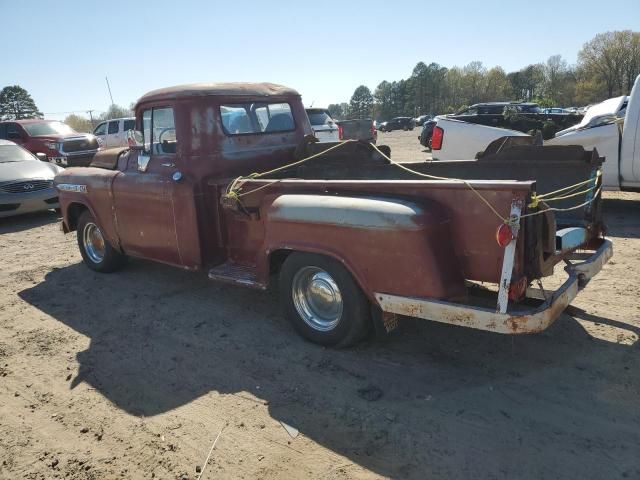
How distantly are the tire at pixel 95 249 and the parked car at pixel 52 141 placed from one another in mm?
9725

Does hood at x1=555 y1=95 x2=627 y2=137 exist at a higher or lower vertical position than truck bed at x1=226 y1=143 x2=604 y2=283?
higher

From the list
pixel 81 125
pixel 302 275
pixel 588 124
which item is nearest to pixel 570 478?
pixel 302 275

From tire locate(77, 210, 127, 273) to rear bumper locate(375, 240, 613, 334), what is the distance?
3873 millimetres

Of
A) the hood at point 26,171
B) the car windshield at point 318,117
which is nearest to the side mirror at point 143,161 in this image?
the hood at point 26,171

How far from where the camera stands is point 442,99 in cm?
9094

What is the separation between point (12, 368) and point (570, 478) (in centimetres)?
390

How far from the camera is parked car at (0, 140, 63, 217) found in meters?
9.52

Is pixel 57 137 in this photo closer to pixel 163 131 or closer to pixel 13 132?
pixel 13 132

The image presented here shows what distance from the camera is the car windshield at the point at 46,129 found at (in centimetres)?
1562

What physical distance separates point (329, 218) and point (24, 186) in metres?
8.59

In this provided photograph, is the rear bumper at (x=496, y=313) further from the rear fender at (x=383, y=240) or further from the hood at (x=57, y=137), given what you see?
the hood at (x=57, y=137)

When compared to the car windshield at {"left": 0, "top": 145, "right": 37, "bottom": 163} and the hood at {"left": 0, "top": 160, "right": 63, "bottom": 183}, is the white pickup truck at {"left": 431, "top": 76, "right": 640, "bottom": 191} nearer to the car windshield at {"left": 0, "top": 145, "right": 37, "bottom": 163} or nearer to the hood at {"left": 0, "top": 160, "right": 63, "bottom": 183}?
the hood at {"left": 0, "top": 160, "right": 63, "bottom": 183}

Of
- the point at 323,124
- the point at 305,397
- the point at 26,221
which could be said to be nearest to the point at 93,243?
the point at 305,397

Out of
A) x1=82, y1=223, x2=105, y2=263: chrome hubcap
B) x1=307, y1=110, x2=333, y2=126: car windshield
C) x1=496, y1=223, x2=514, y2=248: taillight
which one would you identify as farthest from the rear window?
x1=307, y1=110, x2=333, y2=126: car windshield
